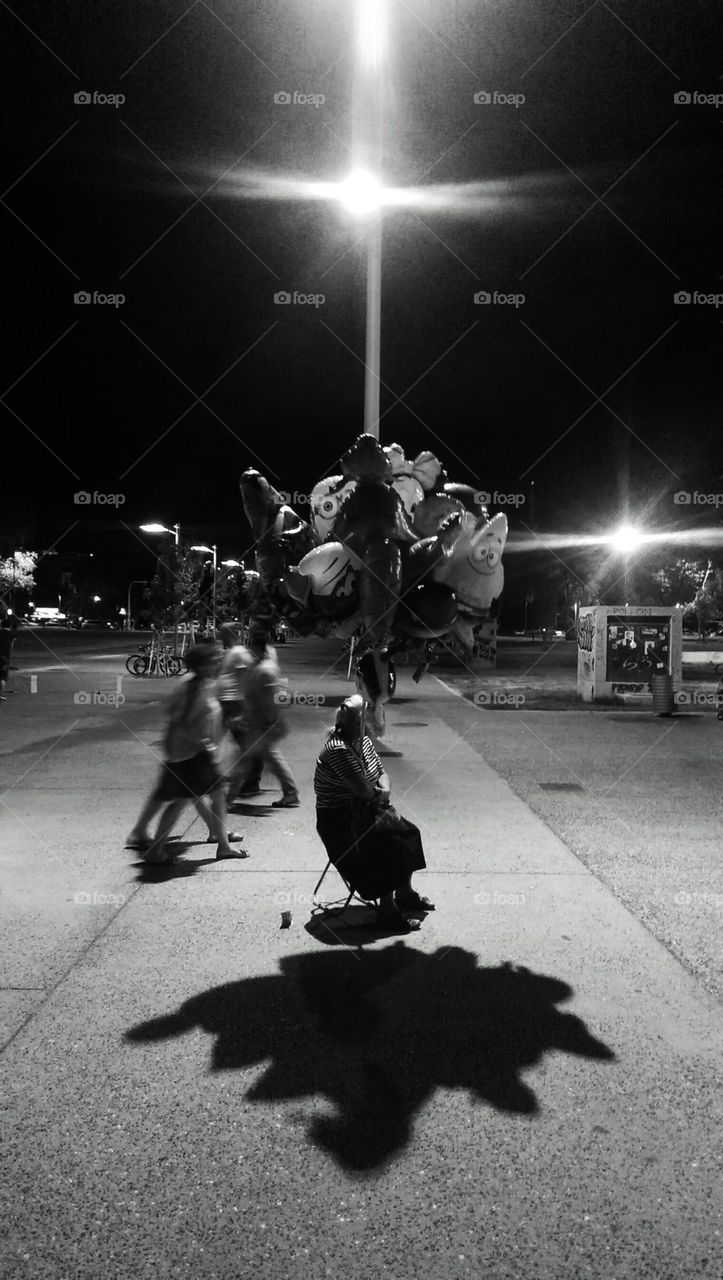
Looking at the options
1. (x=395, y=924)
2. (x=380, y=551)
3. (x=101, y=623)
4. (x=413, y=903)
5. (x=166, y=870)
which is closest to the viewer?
(x=380, y=551)

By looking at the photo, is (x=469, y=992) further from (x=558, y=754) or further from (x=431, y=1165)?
(x=558, y=754)

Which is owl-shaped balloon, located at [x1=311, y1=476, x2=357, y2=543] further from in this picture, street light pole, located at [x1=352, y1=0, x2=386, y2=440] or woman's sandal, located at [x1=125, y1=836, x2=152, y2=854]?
woman's sandal, located at [x1=125, y1=836, x2=152, y2=854]

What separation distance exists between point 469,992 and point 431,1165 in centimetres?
164

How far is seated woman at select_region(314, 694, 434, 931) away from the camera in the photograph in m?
5.43

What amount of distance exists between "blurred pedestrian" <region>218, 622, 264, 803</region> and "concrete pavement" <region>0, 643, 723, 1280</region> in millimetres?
2126

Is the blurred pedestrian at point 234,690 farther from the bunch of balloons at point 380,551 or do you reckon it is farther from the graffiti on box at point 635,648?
the graffiti on box at point 635,648

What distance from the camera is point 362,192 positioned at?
4.69 metres

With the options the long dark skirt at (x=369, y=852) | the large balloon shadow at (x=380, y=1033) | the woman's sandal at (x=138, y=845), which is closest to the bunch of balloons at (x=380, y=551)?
the long dark skirt at (x=369, y=852)

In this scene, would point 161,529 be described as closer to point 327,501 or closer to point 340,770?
point 340,770

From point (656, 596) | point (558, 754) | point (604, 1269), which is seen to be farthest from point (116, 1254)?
point (656, 596)

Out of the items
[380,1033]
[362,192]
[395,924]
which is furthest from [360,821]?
[362,192]

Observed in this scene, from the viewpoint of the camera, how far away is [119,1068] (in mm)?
3908

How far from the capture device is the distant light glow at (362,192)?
4562 mm

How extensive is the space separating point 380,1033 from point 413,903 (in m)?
1.68
